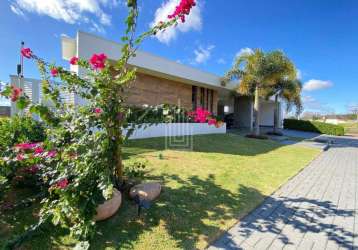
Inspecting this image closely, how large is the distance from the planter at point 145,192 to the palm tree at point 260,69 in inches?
531

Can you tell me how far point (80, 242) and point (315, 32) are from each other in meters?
19.4

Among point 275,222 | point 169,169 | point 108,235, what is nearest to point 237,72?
point 169,169

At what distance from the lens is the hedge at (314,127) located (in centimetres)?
2514

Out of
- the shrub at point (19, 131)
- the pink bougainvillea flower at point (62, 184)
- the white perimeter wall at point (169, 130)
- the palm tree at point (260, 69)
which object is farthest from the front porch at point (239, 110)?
the pink bougainvillea flower at point (62, 184)

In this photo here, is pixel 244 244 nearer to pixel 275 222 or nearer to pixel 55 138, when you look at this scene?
pixel 275 222

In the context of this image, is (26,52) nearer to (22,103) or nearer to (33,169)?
(22,103)

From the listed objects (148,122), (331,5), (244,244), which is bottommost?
(244,244)

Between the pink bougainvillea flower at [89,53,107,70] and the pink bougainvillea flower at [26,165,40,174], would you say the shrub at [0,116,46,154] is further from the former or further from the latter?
the pink bougainvillea flower at [89,53,107,70]

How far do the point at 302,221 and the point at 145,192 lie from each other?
2765 mm

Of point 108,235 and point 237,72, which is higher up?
point 237,72

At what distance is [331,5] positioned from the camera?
467 inches

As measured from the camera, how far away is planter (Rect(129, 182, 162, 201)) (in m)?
3.67

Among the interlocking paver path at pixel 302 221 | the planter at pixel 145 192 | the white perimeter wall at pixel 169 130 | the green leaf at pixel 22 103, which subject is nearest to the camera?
the green leaf at pixel 22 103

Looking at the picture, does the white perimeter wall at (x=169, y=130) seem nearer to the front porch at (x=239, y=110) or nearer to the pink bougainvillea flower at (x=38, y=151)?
the pink bougainvillea flower at (x=38, y=151)
